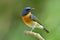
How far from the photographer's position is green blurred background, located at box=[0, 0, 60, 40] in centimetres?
225

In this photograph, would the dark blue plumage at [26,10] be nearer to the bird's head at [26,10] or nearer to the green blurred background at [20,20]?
Answer: the bird's head at [26,10]

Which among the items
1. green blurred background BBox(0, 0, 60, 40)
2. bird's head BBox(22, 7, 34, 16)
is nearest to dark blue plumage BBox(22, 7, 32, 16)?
bird's head BBox(22, 7, 34, 16)

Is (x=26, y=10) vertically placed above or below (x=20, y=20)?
below

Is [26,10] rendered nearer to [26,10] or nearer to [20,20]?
[26,10]

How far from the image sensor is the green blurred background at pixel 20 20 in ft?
7.39

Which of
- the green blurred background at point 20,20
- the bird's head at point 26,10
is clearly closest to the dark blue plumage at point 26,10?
the bird's head at point 26,10

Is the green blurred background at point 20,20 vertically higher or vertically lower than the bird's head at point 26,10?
higher

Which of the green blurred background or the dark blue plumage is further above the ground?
the green blurred background

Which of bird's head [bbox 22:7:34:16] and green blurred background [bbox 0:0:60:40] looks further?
green blurred background [bbox 0:0:60:40]

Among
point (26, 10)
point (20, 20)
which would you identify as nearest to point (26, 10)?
point (26, 10)

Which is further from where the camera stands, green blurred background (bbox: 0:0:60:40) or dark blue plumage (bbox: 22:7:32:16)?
green blurred background (bbox: 0:0:60:40)

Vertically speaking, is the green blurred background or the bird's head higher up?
the green blurred background

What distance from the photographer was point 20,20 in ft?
9.63

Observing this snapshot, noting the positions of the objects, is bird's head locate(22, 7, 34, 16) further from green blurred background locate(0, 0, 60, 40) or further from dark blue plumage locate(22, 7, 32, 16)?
green blurred background locate(0, 0, 60, 40)
